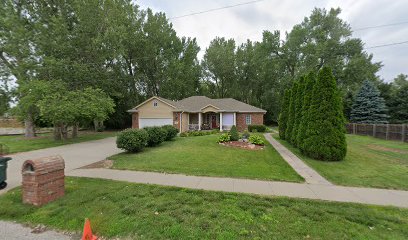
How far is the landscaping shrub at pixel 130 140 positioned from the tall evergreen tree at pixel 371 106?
88.4ft

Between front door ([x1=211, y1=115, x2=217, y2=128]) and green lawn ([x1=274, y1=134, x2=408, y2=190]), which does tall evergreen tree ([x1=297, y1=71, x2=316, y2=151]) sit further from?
front door ([x1=211, y1=115, x2=217, y2=128])

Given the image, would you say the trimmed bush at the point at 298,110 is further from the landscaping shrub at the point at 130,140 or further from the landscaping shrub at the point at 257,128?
the landscaping shrub at the point at 257,128

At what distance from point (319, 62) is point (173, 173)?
118 feet

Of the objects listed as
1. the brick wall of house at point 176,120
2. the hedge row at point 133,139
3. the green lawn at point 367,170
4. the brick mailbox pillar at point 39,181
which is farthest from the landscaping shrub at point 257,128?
the brick mailbox pillar at point 39,181

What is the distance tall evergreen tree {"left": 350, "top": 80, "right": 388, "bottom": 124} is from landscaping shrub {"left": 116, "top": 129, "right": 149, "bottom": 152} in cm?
2694

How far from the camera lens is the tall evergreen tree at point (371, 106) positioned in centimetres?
2458

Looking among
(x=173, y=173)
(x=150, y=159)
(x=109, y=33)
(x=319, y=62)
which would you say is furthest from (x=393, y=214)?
(x=319, y=62)

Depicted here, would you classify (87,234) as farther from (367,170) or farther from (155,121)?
(155,121)

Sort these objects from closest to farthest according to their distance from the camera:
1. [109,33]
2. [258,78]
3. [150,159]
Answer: [150,159], [109,33], [258,78]

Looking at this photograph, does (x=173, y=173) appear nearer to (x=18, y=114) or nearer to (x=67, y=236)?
(x=67, y=236)

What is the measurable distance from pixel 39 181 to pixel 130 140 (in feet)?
18.8

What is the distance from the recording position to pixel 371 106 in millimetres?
24719

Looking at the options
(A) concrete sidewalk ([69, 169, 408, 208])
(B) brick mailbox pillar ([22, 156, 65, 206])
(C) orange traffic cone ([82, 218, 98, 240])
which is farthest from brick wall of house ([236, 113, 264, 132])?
(C) orange traffic cone ([82, 218, 98, 240])

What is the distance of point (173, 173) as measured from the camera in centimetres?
691
